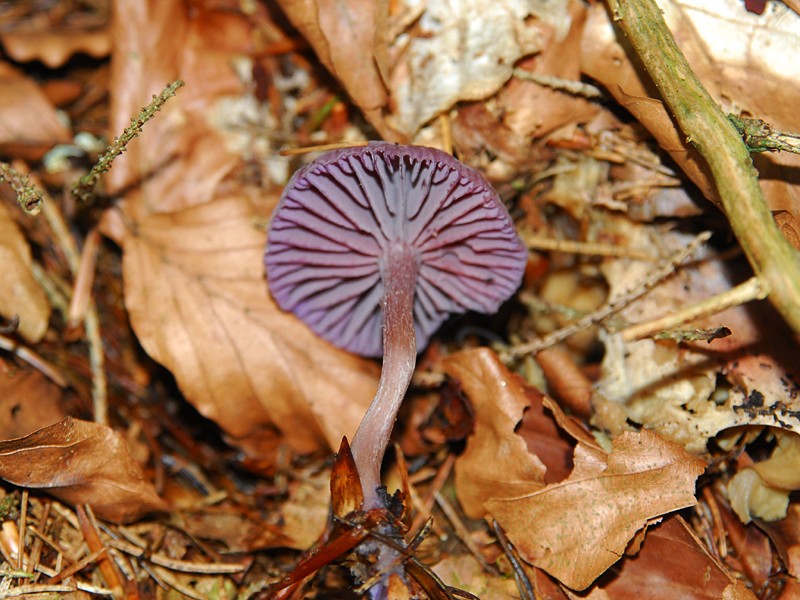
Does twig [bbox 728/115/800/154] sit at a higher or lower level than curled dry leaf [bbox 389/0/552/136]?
lower

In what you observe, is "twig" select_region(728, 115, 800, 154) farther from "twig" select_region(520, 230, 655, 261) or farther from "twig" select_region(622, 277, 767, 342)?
"twig" select_region(520, 230, 655, 261)

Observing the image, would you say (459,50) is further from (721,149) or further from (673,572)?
(673,572)

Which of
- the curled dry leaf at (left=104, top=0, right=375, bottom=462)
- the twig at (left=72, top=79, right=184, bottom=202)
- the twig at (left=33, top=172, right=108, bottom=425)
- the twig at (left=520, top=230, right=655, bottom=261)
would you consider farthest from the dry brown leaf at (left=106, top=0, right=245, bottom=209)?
the twig at (left=520, top=230, right=655, bottom=261)

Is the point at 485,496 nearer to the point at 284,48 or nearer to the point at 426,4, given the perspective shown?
the point at 426,4

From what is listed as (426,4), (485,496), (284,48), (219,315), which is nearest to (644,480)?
(485,496)

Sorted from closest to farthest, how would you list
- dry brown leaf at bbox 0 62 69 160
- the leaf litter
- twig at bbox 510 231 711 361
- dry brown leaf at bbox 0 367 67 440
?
1. the leaf litter
2. dry brown leaf at bbox 0 367 67 440
3. twig at bbox 510 231 711 361
4. dry brown leaf at bbox 0 62 69 160

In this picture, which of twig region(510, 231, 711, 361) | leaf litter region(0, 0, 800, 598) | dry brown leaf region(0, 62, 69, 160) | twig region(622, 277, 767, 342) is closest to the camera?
twig region(622, 277, 767, 342)

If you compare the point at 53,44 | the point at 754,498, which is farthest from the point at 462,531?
the point at 53,44
